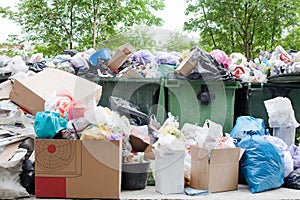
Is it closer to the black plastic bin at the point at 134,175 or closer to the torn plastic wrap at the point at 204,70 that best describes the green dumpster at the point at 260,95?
the torn plastic wrap at the point at 204,70

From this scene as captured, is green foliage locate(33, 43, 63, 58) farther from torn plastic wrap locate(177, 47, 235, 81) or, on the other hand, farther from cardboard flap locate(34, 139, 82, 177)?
cardboard flap locate(34, 139, 82, 177)

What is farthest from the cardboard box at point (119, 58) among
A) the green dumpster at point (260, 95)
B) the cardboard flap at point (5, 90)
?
the green dumpster at point (260, 95)

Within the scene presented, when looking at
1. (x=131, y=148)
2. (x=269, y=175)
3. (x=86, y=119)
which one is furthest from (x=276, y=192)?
(x=86, y=119)

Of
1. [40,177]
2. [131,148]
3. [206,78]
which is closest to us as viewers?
[40,177]

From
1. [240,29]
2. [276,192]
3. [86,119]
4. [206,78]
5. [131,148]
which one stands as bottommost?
[276,192]

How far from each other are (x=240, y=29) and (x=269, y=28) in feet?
1.91

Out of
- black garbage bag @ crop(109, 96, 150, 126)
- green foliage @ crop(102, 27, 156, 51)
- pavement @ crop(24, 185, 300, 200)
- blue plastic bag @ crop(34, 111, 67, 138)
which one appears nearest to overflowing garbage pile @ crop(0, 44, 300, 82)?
black garbage bag @ crop(109, 96, 150, 126)

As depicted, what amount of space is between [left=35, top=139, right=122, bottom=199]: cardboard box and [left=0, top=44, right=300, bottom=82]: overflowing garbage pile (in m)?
1.53

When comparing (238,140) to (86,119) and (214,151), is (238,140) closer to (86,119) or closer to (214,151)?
(214,151)

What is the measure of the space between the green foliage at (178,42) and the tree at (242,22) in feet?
1.18

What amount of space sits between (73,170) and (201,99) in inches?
67.9

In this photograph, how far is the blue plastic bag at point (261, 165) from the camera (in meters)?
3.32

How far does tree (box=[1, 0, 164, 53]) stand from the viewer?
8.65 metres

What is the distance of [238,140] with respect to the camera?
3.78m
